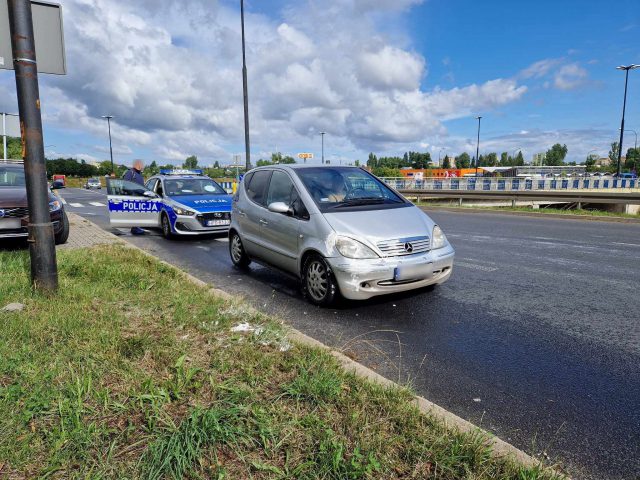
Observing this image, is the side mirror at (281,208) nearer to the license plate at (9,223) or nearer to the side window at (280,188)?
the side window at (280,188)

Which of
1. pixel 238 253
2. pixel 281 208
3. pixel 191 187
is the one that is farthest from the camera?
pixel 191 187

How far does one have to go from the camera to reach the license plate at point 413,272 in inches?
179

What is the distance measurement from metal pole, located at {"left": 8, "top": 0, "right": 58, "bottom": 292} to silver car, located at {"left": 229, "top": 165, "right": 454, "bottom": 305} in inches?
96.1

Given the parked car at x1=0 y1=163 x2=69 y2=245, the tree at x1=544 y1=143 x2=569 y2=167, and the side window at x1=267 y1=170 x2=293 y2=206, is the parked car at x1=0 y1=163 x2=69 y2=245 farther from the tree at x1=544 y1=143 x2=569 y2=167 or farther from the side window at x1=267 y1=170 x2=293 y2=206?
the tree at x1=544 y1=143 x2=569 y2=167

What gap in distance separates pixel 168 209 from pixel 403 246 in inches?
289

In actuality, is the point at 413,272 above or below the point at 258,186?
below

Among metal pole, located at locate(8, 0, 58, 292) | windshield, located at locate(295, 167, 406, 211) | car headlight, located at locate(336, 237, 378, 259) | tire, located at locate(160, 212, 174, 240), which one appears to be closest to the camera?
metal pole, located at locate(8, 0, 58, 292)

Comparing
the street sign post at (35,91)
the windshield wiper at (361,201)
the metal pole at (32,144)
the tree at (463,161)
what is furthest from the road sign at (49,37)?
the tree at (463,161)

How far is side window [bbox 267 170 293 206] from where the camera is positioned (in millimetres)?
5668

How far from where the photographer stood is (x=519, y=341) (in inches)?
155

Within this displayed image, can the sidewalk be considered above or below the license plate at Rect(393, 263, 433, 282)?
below

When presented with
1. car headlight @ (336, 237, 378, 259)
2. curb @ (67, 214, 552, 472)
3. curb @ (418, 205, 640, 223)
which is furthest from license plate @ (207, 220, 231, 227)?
curb @ (418, 205, 640, 223)

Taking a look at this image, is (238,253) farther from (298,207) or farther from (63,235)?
(63,235)

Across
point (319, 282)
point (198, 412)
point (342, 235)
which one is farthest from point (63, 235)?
point (198, 412)
